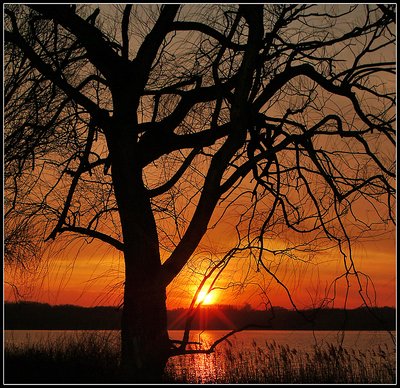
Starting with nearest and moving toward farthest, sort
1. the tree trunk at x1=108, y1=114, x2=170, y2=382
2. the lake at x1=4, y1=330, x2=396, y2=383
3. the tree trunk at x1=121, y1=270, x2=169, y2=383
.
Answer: the tree trunk at x1=121, y1=270, x2=169, y2=383, the tree trunk at x1=108, y1=114, x2=170, y2=382, the lake at x1=4, y1=330, x2=396, y2=383

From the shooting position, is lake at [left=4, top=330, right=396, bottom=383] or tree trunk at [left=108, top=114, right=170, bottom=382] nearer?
tree trunk at [left=108, top=114, right=170, bottom=382]

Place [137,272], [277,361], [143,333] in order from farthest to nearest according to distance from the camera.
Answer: [277,361], [137,272], [143,333]

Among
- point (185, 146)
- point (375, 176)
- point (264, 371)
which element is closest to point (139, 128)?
point (185, 146)

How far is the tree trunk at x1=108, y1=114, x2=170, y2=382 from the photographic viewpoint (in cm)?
754

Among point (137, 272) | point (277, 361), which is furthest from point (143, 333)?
point (277, 361)

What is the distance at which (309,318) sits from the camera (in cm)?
789

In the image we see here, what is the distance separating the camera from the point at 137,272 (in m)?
7.82

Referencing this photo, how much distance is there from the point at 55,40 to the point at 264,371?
5.16 m

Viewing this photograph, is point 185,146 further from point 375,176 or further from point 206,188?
point 375,176

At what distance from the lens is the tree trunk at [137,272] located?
24.7 ft

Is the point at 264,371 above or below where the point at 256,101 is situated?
below

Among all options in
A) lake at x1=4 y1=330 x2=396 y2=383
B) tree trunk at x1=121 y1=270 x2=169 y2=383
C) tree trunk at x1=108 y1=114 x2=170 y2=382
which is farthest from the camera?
lake at x1=4 y1=330 x2=396 y2=383

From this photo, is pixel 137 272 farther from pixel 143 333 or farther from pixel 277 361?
pixel 277 361

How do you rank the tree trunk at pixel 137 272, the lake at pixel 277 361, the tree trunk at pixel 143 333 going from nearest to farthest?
the tree trunk at pixel 143 333
the tree trunk at pixel 137 272
the lake at pixel 277 361
